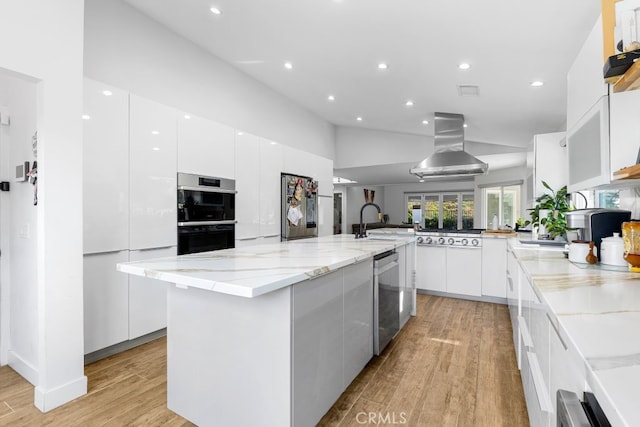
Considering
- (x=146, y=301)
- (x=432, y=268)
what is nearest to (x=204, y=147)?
(x=146, y=301)

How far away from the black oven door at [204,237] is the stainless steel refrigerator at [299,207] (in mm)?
1010

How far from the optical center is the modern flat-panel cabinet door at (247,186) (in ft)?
11.9

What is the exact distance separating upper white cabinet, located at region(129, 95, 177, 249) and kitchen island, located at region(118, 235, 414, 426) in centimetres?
116

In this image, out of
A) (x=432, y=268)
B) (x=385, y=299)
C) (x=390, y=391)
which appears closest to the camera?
(x=390, y=391)

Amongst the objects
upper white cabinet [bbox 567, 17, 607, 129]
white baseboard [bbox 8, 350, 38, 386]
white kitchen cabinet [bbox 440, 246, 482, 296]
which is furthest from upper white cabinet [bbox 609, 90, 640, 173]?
white baseboard [bbox 8, 350, 38, 386]

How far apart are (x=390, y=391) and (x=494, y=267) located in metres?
2.68

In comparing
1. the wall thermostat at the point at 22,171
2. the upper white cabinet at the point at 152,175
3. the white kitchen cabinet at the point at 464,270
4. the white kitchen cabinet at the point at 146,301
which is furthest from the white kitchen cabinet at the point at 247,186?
the white kitchen cabinet at the point at 464,270

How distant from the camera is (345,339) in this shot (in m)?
1.89

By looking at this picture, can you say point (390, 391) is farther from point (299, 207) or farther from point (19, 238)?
point (299, 207)

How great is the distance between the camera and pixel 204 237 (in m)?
3.17

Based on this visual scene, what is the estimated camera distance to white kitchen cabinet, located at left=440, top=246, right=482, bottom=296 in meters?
4.10

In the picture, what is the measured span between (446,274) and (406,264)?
4.82 ft

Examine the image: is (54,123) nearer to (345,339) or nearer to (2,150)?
(2,150)

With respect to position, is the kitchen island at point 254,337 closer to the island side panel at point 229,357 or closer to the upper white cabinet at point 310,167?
the island side panel at point 229,357
